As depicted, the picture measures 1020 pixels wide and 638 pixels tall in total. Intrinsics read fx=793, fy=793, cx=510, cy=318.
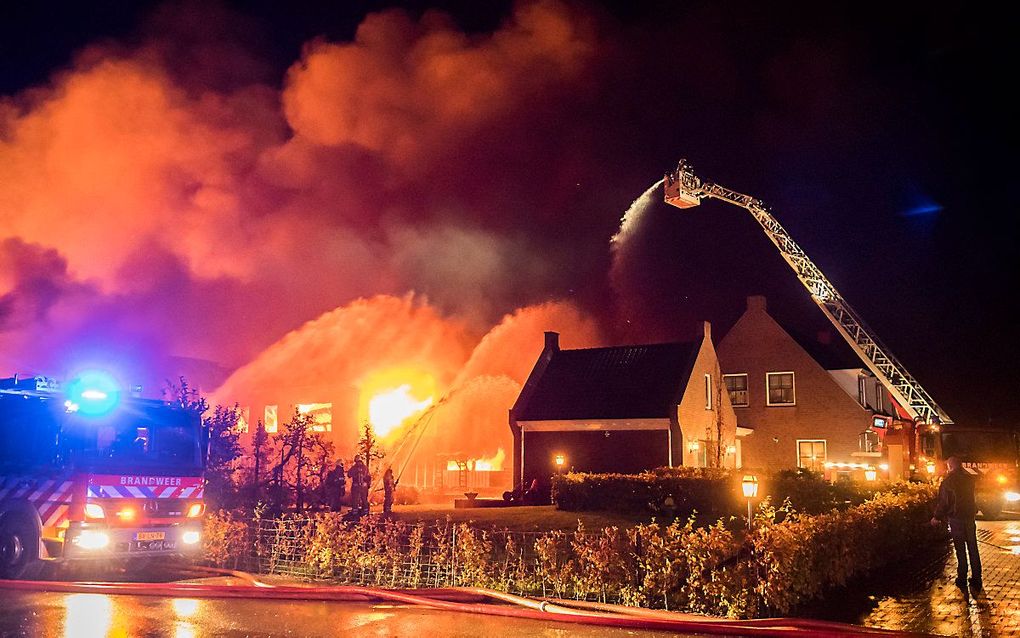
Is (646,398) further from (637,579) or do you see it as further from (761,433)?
(637,579)

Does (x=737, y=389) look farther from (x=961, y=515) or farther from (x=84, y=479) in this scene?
(x=84, y=479)

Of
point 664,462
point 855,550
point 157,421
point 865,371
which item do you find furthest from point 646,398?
point 157,421

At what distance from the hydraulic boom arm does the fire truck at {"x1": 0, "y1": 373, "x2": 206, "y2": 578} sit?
1088 inches

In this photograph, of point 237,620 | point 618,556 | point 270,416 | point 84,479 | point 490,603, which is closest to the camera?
point 237,620

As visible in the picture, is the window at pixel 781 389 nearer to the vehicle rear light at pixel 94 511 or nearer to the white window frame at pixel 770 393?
the white window frame at pixel 770 393

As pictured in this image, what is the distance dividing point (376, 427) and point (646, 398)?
27998mm

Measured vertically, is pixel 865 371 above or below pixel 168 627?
above

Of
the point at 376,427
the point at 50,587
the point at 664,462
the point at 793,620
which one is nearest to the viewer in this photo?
the point at 793,620

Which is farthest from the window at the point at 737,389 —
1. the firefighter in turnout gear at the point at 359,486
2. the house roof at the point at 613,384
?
the firefighter in turnout gear at the point at 359,486

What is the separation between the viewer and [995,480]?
89.8ft

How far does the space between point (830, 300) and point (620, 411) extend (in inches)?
612

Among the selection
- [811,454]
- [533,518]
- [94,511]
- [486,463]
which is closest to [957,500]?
[533,518]

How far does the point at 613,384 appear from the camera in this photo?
33.3m

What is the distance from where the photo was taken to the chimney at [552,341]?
36.9 m
